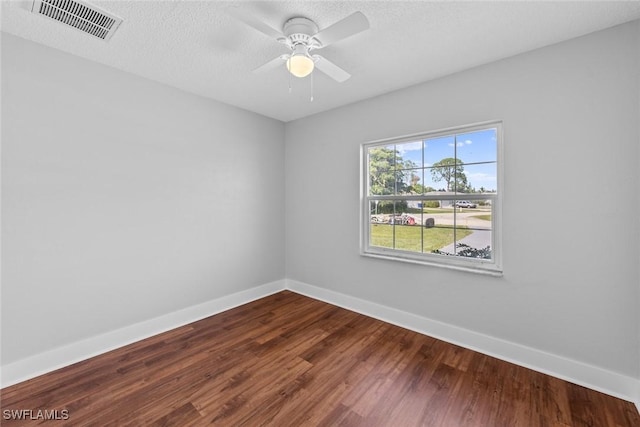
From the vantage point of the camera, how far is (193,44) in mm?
2057

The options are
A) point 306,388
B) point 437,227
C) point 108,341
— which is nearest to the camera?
point 306,388

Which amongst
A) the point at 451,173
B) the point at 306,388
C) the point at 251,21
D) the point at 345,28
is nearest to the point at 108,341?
the point at 306,388

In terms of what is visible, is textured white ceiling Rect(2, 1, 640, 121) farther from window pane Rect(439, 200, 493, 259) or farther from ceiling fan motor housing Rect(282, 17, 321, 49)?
window pane Rect(439, 200, 493, 259)

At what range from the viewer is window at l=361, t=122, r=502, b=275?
2.42 m

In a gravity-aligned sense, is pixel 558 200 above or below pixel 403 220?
above

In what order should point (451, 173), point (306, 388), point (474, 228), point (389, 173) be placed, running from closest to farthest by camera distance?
point (306, 388), point (474, 228), point (451, 173), point (389, 173)

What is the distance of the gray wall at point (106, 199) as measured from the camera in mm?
1987

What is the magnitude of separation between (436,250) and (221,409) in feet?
7.54

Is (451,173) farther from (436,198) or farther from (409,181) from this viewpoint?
(409,181)

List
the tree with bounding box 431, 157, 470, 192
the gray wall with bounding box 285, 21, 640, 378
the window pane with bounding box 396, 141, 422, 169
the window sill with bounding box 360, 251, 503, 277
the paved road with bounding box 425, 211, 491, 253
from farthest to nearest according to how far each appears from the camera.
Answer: the window pane with bounding box 396, 141, 422, 169, the tree with bounding box 431, 157, 470, 192, the paved road with bounding box 425, 211, 491, 253, the window sill with bounding box 360, 251, 503, 277, the gray wall with bounding box 285, 21, 640, 378

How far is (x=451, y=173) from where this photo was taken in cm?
263

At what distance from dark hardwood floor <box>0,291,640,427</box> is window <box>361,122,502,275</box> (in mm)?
876

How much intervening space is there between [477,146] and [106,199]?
3.44m

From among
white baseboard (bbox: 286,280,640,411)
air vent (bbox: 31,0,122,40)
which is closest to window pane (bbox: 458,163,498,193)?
white baseboard (bbox: 286,280,640,411)
